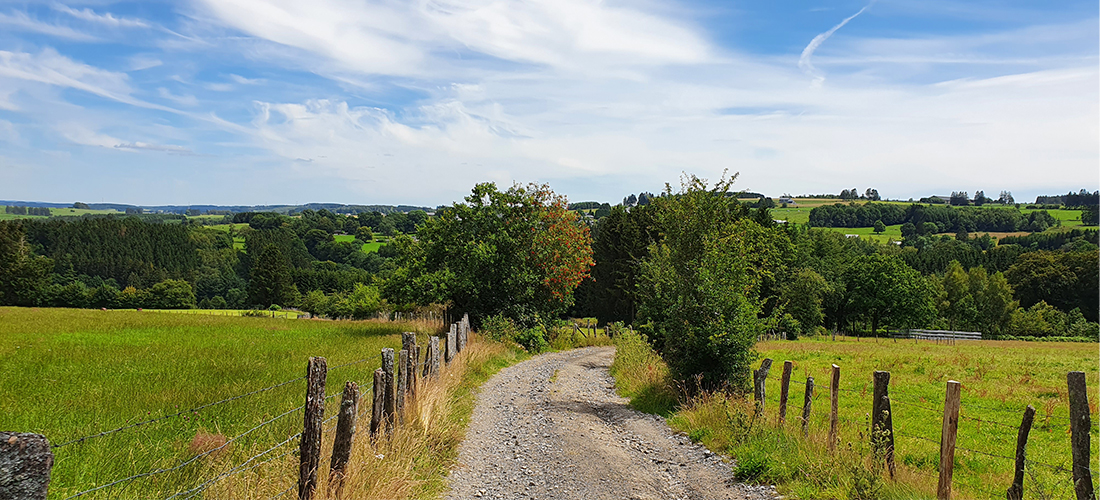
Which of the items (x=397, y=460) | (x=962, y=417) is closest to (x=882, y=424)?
(x=962, y=417)

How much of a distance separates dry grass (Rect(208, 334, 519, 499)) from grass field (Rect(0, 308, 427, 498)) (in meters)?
0.54

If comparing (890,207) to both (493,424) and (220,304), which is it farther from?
(493,424)

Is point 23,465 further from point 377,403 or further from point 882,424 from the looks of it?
point 882,424

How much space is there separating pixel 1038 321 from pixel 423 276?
280ft

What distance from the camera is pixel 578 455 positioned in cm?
1005

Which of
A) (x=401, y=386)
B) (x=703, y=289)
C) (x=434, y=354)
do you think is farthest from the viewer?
(x=703, y=289)

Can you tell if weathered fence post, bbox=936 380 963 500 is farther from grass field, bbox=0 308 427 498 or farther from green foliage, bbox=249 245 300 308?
green foliage, bbox=249 245 300 308

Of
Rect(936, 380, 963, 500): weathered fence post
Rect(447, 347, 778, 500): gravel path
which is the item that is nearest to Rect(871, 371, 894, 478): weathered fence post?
Rect(936, 380, 963, 500): weathered fence post

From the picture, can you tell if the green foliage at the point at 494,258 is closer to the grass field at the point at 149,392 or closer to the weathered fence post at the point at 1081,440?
the grass field at the point at 149,392

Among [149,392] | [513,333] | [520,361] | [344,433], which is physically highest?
[344,433]

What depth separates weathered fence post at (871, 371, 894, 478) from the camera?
7.86m

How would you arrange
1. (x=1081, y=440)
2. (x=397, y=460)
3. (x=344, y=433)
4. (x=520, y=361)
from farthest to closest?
(x=520, y=361) < (x=397, y=460) < (x=344, y=433) < (x=1081, y=440)

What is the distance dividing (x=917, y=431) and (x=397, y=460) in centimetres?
1190

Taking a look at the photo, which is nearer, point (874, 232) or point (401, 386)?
point (401, 386)
